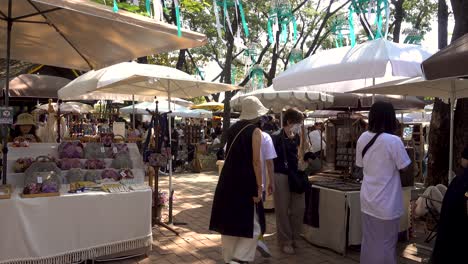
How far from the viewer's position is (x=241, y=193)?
3.68 metres

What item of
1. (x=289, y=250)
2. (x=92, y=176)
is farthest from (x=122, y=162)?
(x=289, y=250)

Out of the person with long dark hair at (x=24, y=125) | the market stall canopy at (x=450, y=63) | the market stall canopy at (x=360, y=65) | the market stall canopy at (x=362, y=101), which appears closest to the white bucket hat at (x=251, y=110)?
the market stall canopy at (x=360, y=65)

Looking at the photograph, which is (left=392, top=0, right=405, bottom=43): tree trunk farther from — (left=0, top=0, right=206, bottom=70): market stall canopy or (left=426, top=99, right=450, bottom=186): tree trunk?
(left=0, top=0, right=206, bottom=70): market stall canopy

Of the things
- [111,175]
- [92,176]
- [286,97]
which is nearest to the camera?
[92,176]

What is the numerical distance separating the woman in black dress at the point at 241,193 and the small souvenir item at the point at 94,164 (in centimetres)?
172

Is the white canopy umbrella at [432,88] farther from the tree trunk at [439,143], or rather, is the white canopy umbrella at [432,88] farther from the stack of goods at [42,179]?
the stack of goods at [42,179]

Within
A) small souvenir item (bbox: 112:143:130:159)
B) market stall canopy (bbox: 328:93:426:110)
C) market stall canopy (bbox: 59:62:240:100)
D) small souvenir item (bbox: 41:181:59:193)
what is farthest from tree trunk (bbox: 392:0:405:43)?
small souvenir item (bbox: 41:181:59:193)

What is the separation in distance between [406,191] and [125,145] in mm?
3655

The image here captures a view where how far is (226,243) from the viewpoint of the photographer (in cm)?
386

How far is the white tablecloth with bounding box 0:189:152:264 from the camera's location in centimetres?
357

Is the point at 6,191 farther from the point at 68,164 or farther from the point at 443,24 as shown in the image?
the point at 443,24

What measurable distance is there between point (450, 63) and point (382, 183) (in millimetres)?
1091

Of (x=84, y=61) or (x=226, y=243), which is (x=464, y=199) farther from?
(x=84, y=61)

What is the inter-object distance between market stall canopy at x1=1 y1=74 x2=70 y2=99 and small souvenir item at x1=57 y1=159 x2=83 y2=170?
366 centimetres
